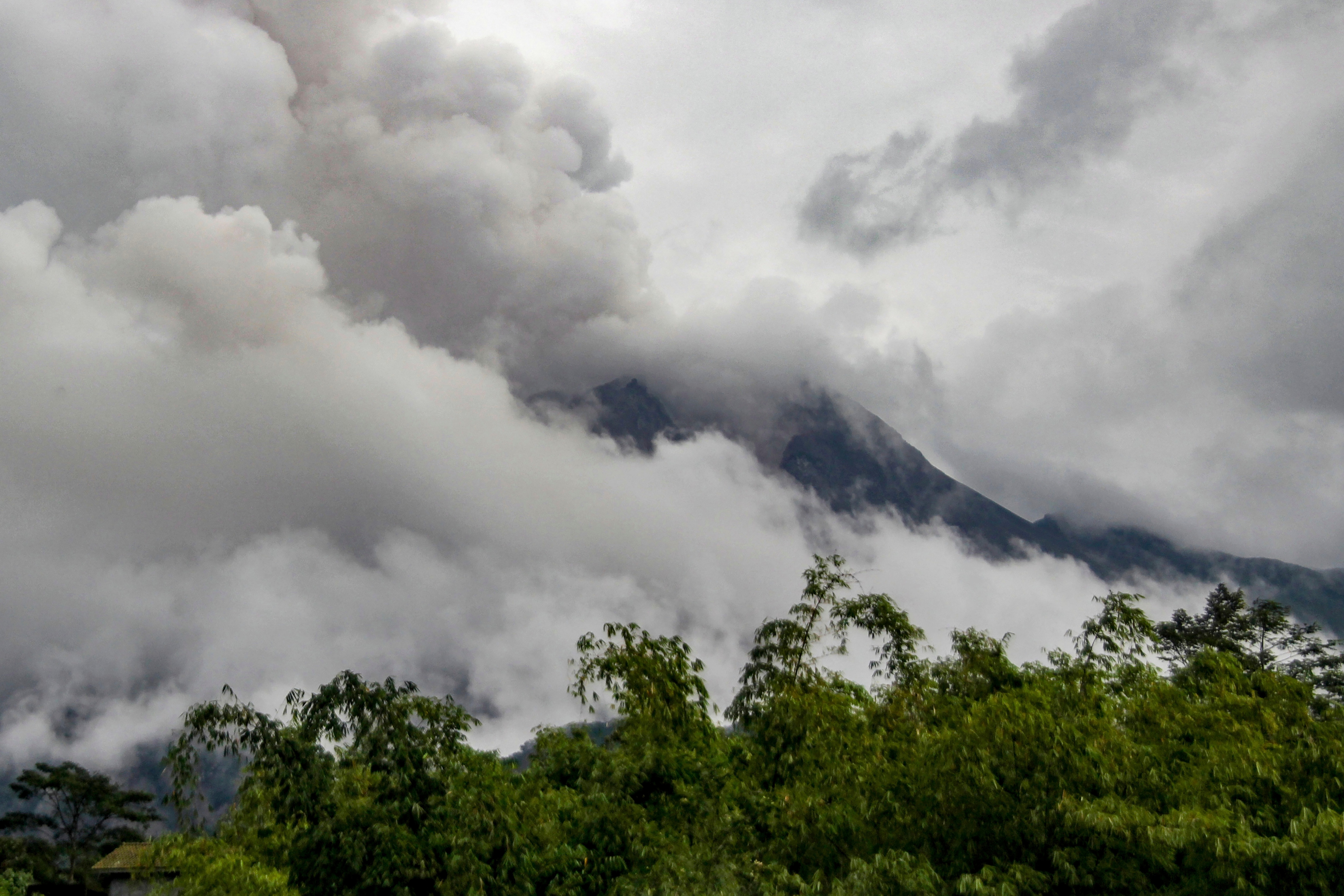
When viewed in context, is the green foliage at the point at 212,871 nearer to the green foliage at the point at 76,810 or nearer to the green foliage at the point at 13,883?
the green foliage at the point at 13,883

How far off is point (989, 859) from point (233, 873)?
13.6 metres

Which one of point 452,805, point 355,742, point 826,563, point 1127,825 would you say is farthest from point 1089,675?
point 355,742

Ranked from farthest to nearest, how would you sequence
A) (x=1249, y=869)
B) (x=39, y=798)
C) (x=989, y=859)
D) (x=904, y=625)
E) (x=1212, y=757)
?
(x=39, y=798) → (x=904, y=625) → (x=1212, y=757) → (x=989, y=859) → (x=1249, y=869)

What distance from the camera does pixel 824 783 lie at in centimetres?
1494

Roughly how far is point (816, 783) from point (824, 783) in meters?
0.20

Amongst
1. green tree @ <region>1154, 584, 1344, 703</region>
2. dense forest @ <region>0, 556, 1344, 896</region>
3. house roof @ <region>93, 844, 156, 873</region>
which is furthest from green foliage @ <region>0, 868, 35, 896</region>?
green tree @ <region>1154, 584, 1344, 703</region>

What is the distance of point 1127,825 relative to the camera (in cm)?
995

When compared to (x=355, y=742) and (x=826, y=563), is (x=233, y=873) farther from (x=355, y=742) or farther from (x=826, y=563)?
(x=826, y=563)

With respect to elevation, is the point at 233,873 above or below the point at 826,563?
below

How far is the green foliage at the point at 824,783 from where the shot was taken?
10617 mm

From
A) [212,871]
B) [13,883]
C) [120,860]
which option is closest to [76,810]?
[120,860]

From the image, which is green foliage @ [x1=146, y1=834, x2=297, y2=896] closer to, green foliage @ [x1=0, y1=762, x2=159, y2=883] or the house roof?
the house roof

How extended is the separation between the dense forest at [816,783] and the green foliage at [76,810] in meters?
85.6

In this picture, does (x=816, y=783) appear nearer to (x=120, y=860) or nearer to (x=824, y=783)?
(x=824, y=783)
